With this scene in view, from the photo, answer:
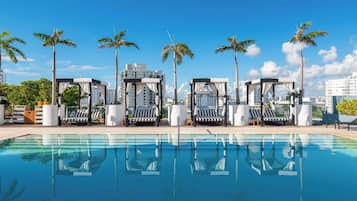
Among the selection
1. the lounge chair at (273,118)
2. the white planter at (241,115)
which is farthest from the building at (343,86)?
the white planter at (241,115)

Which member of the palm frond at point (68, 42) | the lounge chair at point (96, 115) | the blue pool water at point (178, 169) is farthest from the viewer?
the lounge chair at point (96, 115)

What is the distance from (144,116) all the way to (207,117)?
399cm

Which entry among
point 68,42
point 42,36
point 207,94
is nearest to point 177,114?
point 207,94

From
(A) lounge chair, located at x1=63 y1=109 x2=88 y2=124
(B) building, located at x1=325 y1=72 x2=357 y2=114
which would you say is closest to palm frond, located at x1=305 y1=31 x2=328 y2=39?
(A) lounge chair, located at x1=63 y1=109 x2=88 y2=124

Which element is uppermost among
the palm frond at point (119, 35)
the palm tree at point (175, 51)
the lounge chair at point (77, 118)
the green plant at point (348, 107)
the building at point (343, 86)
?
the building at point (343, 86)

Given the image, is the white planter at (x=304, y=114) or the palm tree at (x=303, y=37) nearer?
the white planter at (x=304, y=114)

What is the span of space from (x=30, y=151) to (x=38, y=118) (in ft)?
34.6

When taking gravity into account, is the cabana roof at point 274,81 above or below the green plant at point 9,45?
below

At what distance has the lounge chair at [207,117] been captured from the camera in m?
16.0

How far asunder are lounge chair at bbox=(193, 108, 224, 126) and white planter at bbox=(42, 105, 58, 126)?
351 inches

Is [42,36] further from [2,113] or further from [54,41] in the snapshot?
[2,113]

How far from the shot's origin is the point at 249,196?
4.44 m

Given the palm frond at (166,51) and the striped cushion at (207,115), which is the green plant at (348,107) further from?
the palm frond at (166,51)

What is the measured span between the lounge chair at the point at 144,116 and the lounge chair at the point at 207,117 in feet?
8.36
